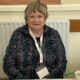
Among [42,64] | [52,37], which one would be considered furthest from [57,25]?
[42,64]

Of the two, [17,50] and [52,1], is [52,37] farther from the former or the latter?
[52,1]

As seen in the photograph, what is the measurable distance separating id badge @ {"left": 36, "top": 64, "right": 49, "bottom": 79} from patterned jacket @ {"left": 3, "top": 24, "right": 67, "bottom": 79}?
0.06 m

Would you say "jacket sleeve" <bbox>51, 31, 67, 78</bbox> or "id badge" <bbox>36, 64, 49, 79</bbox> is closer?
"id badge" <bbox>36, 64, 49, 79</bbox>

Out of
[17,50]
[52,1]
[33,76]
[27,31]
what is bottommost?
[33,76]

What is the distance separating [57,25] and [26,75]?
794 mm

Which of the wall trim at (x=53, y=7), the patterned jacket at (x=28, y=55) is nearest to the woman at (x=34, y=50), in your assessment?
the patterned jacket at (x=28, y=55)

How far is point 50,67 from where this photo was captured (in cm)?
217

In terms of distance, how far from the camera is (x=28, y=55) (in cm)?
212

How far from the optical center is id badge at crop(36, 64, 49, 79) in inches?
79.7

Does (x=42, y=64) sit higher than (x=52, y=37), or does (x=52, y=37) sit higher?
(x=52, y=37)

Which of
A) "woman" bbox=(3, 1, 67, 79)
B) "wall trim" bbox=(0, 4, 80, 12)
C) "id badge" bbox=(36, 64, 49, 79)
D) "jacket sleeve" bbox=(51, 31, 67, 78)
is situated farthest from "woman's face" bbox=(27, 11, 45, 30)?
"wall trim" bbox=(0, 4, 80, 12)

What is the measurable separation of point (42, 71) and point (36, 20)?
46 centimetres

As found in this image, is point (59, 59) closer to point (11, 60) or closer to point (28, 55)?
point (28, 55)

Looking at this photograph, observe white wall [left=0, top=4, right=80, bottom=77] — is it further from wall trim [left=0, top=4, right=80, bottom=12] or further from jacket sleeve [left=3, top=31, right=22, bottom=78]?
jacket sleeve [left=3, top=31, right=22, bottom=78]
